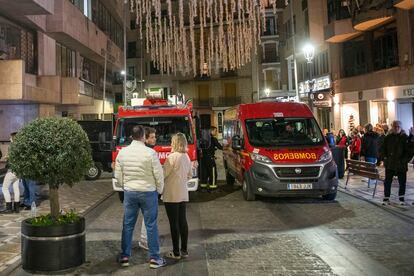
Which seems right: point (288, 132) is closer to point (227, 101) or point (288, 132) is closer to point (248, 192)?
point (248, 192)

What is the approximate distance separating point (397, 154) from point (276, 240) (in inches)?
172

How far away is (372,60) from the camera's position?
87.1 ft

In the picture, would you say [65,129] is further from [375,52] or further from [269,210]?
[375,52]

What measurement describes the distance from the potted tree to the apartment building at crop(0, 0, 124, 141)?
14.6m

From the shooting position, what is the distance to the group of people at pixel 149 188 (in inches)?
244

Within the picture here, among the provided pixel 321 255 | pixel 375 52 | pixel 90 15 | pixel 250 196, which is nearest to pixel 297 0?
pixel 375 52

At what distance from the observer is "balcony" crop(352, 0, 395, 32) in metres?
23.7

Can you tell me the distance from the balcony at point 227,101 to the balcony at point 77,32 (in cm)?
2702

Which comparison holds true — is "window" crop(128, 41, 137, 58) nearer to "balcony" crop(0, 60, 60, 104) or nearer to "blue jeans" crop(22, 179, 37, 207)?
"balcony" crop(0, 60, 60, 104)

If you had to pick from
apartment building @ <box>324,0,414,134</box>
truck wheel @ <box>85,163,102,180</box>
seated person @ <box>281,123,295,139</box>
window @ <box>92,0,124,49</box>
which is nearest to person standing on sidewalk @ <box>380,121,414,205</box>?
seated person @ <box>281,123,295,139</box>

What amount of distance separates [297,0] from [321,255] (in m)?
33.8

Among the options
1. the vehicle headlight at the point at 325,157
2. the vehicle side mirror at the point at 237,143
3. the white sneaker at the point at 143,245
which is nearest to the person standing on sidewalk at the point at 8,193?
the white sneaker at the point at 143,245

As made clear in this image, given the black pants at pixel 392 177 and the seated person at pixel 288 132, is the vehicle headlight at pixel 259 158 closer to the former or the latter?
the seated person at pixel 288 132

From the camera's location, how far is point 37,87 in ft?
73.9
